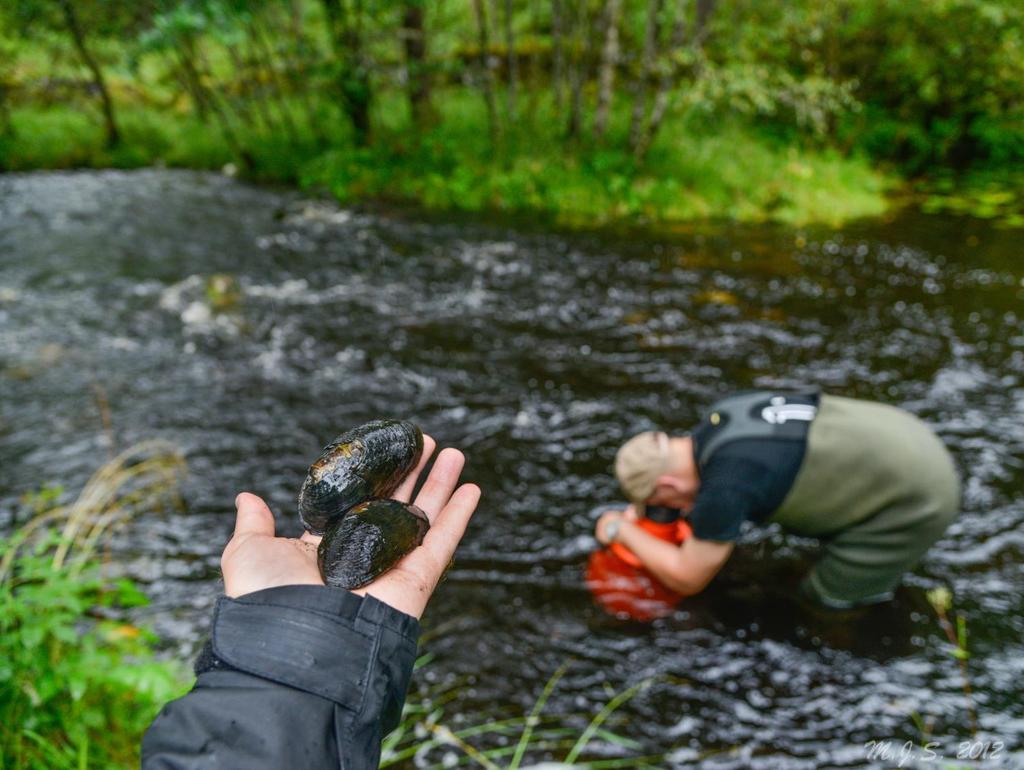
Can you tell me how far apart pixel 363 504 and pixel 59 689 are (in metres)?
1.64

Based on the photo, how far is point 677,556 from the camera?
369cm

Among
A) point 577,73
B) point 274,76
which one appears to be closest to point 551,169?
point 577,73

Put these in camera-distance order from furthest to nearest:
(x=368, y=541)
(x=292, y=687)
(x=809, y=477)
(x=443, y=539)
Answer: (x=809, y=477) → (x=443, y=539) → (x=368, y=541) → (x=292, y=687)

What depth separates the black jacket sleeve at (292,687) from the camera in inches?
53.5

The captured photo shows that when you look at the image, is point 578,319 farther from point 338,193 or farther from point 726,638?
point 338,193

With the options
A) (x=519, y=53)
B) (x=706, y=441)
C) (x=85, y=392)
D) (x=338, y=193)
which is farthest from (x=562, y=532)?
(x=519, y=53)

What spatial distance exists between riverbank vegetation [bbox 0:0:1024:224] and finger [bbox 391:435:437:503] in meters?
9.24

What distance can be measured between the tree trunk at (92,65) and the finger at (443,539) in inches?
619

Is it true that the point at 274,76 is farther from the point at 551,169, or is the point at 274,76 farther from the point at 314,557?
the point at 314,557

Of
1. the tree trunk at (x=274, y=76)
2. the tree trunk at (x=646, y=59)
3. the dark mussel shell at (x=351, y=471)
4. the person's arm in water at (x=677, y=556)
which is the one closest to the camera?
the dark mussel shell at (x=351, y=471)

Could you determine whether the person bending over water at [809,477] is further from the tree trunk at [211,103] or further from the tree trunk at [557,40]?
the tree trunk at [211,103]

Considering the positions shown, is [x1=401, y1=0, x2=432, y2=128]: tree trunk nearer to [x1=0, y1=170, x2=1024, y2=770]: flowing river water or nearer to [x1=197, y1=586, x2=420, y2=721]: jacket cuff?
[x1=0, y1=170, x2=1024, y2=770]: flowing river water

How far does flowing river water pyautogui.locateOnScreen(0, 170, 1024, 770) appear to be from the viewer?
363 cm

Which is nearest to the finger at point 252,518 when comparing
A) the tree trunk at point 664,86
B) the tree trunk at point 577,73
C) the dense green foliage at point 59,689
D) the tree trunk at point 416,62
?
the dense green foliage at point 59,689
